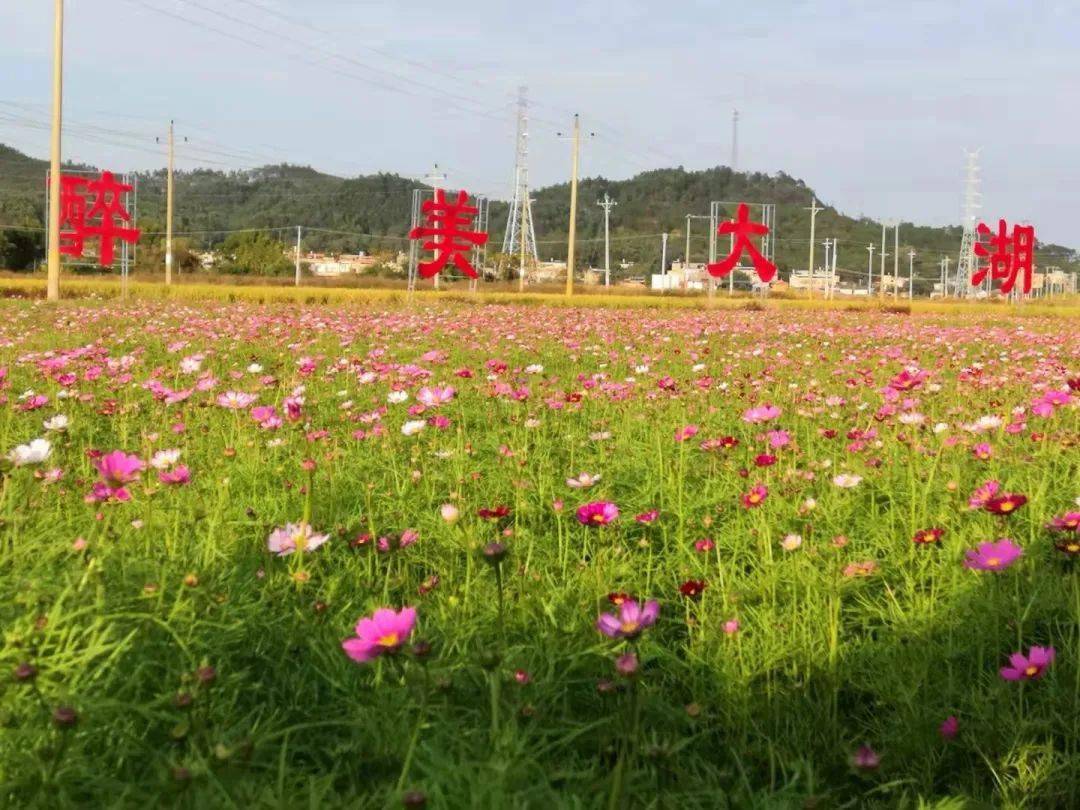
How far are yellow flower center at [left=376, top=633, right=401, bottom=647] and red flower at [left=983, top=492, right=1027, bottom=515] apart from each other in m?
0.92

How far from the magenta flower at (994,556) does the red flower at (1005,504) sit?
0.08 m

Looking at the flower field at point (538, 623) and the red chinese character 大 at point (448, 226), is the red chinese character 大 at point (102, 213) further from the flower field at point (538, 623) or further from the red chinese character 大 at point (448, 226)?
the flower field at point (538, 623)

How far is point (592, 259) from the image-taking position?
8019 centimetres

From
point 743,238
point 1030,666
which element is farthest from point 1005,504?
point 743,238

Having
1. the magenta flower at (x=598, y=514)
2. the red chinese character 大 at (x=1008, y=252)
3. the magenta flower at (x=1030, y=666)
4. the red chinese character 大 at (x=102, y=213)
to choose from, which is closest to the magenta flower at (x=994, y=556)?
the magenta flower at (x=1030, y=666)

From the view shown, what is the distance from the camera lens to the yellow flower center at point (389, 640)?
2.90 ft

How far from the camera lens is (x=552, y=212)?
8088 centimetres

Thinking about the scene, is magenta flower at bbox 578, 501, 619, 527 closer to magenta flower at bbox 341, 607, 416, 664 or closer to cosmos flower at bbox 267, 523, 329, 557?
cosmos flower at bbox 267, 523, 329, 557

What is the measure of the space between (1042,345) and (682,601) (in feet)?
20.2

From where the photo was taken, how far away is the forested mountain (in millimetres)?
70562

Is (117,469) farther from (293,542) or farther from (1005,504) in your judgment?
(1005,504)

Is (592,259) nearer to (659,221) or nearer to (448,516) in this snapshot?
(659,221)

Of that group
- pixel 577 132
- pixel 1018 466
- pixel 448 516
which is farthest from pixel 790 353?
pixel 577 132

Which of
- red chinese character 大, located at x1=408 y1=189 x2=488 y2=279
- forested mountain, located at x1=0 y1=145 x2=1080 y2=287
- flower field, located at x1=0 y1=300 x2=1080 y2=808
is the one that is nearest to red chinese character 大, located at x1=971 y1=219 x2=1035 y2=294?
red chinese character 大, located at x1=408 y1=189 x2=488 y2=279
